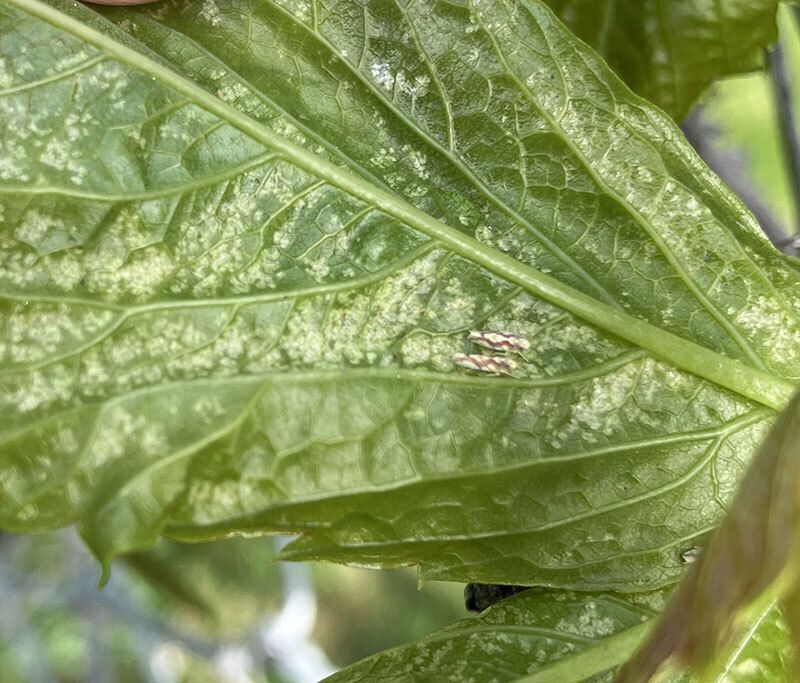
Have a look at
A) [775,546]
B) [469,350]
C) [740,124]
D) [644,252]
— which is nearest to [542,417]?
[469,350]

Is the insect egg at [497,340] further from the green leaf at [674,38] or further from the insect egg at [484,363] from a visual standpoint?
the green leaf at [674,38]

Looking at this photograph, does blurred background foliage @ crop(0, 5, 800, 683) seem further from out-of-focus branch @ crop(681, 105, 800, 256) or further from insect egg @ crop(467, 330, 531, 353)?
insect egg @ crop(467, 330, 531, 353)

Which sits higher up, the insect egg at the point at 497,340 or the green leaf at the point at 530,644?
the insect egg at the point at 497,340

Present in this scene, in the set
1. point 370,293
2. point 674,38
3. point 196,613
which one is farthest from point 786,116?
point 196,613

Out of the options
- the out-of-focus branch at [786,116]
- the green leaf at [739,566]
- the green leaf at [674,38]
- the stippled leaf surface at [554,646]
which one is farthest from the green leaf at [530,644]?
the out-of-focus branch at [786,116]

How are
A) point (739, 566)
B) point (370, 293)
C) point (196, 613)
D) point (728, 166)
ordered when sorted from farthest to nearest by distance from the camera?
1. point (196, 613)
2. point (728, 166)
3. point (370, 293)
4. point (739, 566)

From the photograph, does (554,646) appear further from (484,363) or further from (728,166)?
(728,166)

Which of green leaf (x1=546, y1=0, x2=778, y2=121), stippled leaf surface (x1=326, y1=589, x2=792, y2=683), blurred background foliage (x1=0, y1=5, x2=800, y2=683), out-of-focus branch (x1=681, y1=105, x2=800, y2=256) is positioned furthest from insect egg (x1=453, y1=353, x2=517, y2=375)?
blurred background foliage (x1=0, y1=5, x2=800, y2=683)
